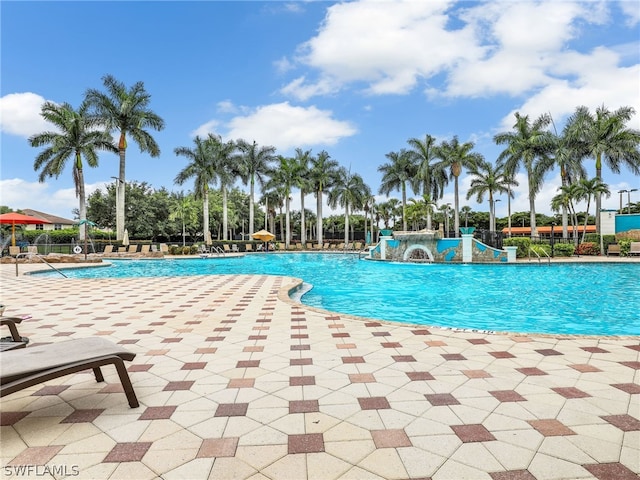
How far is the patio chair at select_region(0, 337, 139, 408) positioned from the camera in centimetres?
234

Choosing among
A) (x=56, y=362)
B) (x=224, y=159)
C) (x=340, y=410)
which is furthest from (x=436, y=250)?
(x=224, y=159)

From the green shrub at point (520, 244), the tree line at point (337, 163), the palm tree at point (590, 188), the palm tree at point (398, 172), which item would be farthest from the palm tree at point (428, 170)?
the green shrub at point (520, 244)

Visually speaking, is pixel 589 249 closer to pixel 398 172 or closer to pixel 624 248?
pixel 624 248

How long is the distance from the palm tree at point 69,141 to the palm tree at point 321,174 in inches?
737

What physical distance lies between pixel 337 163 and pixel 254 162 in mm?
8835

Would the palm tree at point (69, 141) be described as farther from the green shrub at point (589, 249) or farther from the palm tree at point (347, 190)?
the green shrub at point (589, 249)

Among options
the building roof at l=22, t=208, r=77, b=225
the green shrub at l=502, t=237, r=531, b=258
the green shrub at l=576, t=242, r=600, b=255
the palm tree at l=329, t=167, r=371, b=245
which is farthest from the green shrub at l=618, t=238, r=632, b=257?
the building roof at l=22, t=208, r=77, b=225

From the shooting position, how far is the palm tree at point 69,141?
27.4 m

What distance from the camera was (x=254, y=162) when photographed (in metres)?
36.6

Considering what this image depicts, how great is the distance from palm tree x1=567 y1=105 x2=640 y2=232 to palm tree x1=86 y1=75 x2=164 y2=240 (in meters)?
34.6

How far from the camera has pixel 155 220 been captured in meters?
42.1

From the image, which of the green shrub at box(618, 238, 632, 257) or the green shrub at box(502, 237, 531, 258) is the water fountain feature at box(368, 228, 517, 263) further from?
the green shrub at box(618, 238, 632, 257)

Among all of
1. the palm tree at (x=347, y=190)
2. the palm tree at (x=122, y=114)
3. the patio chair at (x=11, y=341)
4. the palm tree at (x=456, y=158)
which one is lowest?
the patio chair at (x=11, y=341)

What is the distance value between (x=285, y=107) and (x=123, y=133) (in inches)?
521
